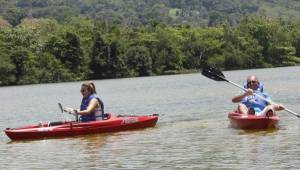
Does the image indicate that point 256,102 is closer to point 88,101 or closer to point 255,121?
point 255,121

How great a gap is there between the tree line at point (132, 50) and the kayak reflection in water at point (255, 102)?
74.4 m

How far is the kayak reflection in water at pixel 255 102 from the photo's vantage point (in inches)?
899

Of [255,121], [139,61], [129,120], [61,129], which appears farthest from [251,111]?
[139,61]

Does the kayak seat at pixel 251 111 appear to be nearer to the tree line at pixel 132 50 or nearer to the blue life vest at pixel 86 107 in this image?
the blue life vest at pixel 86 107

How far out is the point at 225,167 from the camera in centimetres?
1597

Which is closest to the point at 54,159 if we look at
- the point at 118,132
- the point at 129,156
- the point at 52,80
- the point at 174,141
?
the point at 129,156

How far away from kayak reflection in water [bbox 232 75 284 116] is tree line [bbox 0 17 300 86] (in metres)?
74.4

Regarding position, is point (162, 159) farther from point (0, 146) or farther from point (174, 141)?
point (0, 146)

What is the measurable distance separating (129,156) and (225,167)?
3.47 metres

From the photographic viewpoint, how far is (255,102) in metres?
23.2

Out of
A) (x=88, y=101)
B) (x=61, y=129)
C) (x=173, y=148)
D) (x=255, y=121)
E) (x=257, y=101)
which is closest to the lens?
(x=173, y=148)

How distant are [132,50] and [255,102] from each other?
8580 centimetres

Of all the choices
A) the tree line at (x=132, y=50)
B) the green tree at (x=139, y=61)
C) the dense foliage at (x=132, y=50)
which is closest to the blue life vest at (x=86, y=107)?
the tree line at (x=132, y=50)

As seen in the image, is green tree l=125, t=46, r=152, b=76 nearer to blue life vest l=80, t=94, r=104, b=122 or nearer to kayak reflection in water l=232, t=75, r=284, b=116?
blue life vest l=80, t=94, r=104, b=122
